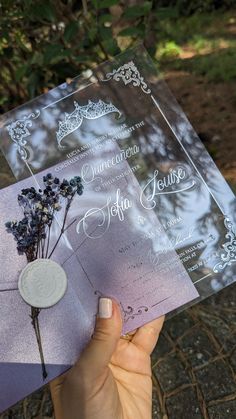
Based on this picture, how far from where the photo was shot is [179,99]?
5.90ft

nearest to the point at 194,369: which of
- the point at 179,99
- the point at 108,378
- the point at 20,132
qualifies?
the point at 108,378

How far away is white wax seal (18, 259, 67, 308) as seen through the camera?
2.99 feet

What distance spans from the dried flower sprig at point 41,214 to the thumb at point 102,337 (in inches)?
4.3

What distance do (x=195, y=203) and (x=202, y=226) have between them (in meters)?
0.05

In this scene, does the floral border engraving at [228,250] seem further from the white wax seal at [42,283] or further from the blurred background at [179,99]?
the blurred background at [179,99]

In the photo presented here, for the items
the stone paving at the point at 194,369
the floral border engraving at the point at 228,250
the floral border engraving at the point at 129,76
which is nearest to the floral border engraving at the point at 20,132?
the floral border engraving at the point at 129,76

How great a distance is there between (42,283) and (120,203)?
0.70 feet

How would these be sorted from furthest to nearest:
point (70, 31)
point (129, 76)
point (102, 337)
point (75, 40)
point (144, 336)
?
point (75, 40) → point (70, 31) → point (144, 336) → point (129, 76) → point (102, 337)

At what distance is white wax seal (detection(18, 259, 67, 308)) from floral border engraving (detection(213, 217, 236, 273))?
0.31 m

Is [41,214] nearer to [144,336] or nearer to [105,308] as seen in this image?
[105,308]

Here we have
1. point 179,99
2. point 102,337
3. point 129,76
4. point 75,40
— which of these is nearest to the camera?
point 102,337

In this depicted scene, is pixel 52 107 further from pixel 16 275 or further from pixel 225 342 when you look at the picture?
pixel 225 342

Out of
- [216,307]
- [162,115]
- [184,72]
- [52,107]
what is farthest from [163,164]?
[184,72]

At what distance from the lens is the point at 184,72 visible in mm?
1918
